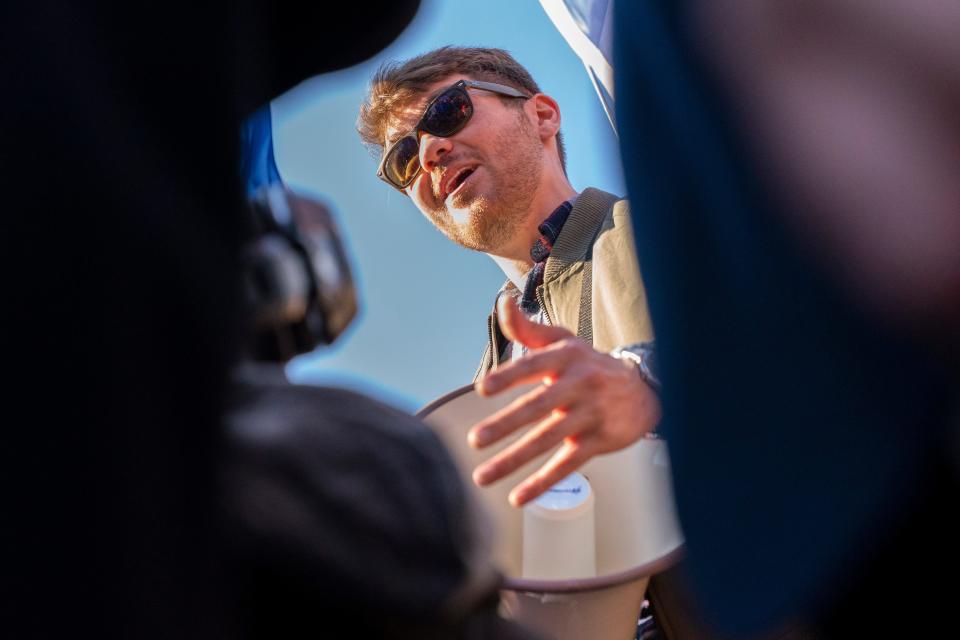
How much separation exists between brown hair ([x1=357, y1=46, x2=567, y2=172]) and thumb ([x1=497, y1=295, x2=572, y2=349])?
1873mm

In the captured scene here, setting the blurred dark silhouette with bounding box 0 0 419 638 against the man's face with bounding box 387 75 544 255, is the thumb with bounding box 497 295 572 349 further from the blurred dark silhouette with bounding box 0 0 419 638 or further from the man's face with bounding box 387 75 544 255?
the man's face with bounding box 387 75 544 255

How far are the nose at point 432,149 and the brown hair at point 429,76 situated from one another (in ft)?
0.72

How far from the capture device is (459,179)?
2215 millimetres

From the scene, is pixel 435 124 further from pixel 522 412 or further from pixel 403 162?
pixel 522 412

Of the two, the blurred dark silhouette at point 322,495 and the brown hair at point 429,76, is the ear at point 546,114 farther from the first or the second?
the blurred dark silhouette at point 322,495

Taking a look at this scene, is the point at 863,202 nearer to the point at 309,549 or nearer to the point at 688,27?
the point at 688,27

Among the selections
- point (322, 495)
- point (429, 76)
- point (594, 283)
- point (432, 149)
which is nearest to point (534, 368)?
point (322, 495)

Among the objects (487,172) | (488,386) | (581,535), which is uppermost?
(487,172)

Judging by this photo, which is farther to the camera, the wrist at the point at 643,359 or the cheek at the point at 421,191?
the cheek at the point at 421,191

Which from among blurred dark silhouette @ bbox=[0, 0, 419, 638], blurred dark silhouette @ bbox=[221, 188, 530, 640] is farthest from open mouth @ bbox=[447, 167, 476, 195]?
blurred dark silhouette @ bbox=[0, 0, 419, 638]

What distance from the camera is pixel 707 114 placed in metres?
0.31

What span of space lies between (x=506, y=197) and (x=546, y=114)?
50cm

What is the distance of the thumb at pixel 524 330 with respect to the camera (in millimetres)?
573

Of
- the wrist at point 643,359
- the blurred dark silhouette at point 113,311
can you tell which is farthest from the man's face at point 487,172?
the blurred dark silhouette at point 113,311
